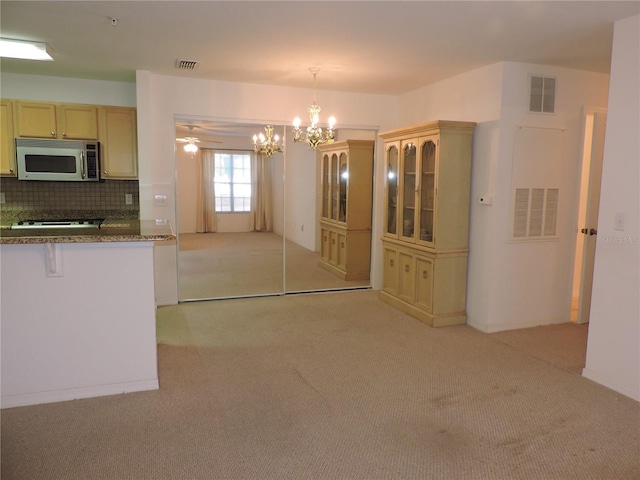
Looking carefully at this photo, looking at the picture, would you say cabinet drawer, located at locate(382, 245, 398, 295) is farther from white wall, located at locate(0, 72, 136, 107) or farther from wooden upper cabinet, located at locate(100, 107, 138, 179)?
white wall, located at locate(0, 72, 136, 107)

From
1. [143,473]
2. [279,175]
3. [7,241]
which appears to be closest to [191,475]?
[143,473]

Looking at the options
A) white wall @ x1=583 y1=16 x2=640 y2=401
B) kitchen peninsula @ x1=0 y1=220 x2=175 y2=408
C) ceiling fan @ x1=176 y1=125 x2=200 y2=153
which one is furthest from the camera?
ceiling fan @ x1=176 y1=125 x2=200 y2=153

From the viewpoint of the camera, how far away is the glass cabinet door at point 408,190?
4.94m

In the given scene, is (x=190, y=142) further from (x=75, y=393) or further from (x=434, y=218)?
(x=75, y=393)

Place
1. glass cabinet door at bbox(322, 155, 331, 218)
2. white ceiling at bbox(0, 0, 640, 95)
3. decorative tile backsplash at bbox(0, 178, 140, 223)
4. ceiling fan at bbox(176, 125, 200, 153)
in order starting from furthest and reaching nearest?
glass cabinet door at bbox(322, 155, 331, 218) → ceiling fan at bbox(176, 125, 200, 153) → decorative tile backsplash at bbox(0, 178, 140, 223) → white ceiling at bbox(0, 0, 640, 95)

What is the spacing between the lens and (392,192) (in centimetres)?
536

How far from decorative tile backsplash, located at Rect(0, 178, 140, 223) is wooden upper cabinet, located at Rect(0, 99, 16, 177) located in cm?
28

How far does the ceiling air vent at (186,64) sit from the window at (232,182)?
4.54 ft

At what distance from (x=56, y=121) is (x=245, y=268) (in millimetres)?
2735

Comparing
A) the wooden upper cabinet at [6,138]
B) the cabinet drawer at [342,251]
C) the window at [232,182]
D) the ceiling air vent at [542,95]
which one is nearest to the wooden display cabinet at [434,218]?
the ceiling air vent at [542,95]

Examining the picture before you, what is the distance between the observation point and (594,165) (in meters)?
4.58

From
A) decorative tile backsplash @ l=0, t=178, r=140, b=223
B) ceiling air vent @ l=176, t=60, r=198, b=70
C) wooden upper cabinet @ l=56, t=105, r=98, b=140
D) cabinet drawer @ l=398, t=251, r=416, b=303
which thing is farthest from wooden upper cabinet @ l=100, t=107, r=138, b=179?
cabinet drawer @ l=398, t=251, r=416, b=303

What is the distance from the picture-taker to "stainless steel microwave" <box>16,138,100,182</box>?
4.89m

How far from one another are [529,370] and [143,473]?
2777mm
